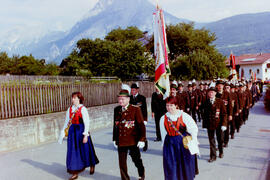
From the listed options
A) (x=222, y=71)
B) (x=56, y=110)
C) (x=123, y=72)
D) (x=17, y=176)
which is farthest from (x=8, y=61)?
(x=17, y=176)

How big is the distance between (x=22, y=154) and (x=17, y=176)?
1847mm

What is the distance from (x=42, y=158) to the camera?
6.84 metres

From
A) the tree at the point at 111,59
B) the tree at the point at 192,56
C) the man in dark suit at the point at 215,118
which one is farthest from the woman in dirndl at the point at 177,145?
the tree at the point at 192,56

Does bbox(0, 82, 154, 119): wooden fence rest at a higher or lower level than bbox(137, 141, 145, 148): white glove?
higher

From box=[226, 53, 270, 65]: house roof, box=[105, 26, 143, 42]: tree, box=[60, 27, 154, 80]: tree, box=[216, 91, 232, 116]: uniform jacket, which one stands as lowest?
box=[216, 91, 232, 116]: uniform jacket

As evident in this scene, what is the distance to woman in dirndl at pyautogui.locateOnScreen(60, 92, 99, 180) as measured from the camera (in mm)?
5098

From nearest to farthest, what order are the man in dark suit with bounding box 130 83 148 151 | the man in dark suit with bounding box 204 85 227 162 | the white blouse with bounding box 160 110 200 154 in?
the white blouse with bounding box 160 110 200 154 → the man in dark suit with bounding box 204 85 227 162 → the man in dark suit with bounding box 130 83 148 151

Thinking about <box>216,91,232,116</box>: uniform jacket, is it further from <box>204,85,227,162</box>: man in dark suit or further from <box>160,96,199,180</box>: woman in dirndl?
<box>160,96,199,180</box>: woman in dirndl

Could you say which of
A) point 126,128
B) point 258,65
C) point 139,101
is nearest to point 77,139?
point 126,128

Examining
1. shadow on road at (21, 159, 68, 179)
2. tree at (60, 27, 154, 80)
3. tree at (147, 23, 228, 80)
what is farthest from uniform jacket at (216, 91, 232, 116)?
tree at (147, 23, 228, 80)

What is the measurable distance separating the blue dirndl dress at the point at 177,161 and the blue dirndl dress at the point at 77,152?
A: 2039 millimetres

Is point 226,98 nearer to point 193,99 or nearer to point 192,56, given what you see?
point 193,99

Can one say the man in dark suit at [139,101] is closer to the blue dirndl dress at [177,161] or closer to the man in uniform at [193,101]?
the blue dirndl dress at [177,161]

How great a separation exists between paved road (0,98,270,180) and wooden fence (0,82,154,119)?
1.36m
